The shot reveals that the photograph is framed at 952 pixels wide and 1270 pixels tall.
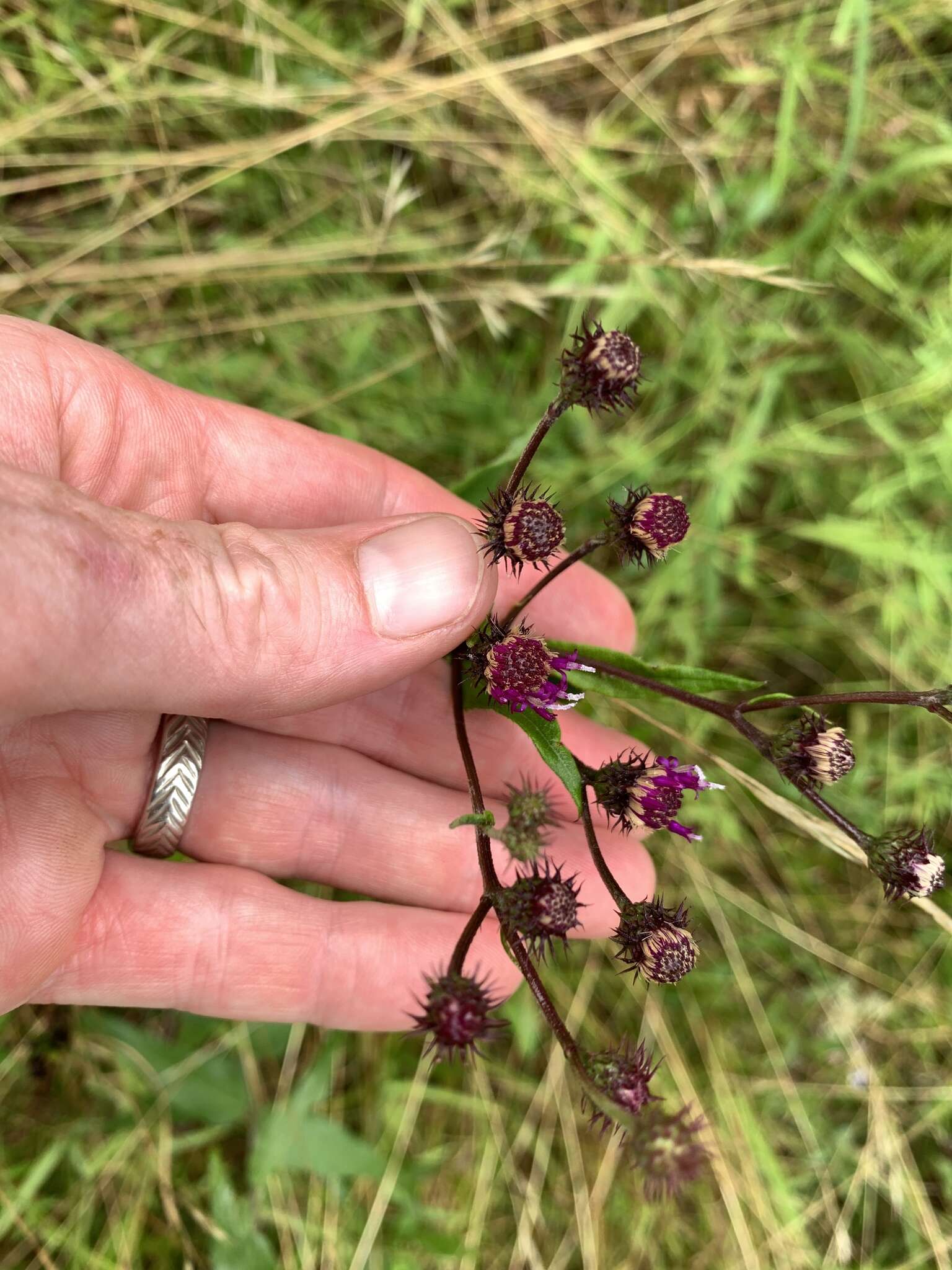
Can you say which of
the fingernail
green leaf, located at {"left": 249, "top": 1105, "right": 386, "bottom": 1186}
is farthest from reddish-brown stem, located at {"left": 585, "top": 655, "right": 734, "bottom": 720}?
green leaf, located at {"left": 249, "top": 1105, "right": 386, "bottom": 1186}

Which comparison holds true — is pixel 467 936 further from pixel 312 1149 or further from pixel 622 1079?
pixel 312 1149

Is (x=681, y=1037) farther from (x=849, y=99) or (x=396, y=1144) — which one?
(x=849, y=99)

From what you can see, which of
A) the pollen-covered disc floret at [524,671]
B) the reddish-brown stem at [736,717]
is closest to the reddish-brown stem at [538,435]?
the pollen-covered disc floret at [524,671]

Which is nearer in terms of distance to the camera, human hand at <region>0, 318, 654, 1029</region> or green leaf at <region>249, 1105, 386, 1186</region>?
human hand at <region>0, 318, 654, 1029</region>

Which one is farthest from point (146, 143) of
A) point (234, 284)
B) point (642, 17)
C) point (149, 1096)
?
point (149, 1096)

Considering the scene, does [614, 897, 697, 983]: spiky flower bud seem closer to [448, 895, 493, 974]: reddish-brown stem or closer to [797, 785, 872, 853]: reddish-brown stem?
[448, 895, 493, 974]: reddish-brown stem

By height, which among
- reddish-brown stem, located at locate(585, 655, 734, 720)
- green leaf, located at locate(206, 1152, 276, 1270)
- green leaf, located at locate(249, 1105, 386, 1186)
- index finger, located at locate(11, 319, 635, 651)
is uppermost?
index finger, located at locate(11, 319, 635, 651)
